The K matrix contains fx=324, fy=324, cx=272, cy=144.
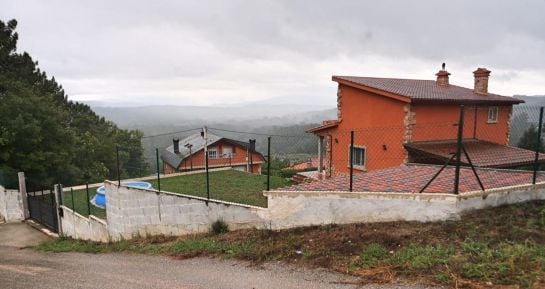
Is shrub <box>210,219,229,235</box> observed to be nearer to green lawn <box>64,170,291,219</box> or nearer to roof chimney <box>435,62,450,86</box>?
green lawn <box>64,170,291,219</box>

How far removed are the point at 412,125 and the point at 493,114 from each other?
5.63 metres

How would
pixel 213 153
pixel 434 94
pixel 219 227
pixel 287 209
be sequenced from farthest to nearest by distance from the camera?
pixel 213 153, pixel 434 94, pixel 219 227, pixel 287 209

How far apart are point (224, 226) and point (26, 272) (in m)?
4.23

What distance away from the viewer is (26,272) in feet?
22.0

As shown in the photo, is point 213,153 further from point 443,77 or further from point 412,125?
point 412,125

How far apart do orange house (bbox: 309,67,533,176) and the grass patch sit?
7171 mm

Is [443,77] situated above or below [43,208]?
above

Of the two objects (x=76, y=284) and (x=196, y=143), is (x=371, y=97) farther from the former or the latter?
(x=196, y=143)

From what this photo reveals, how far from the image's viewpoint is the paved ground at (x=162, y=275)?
15.9 ft

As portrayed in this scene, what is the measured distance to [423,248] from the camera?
4941 millimetres

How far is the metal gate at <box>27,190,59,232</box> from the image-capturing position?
1402cm

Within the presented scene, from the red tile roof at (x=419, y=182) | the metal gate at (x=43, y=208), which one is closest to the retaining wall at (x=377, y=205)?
the red tile roof at (x=419, y=182)

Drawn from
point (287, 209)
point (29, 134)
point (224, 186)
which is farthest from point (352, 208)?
point (29, 134)

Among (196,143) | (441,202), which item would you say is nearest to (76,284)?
(441,202)
